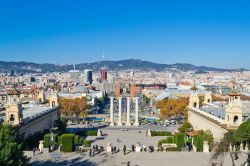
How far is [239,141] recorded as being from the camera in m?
36.0

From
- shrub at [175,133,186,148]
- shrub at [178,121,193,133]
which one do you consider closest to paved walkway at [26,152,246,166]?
shrub at [175,133,186,148]

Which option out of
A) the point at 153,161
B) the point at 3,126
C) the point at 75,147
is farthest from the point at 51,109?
the point at 3,126

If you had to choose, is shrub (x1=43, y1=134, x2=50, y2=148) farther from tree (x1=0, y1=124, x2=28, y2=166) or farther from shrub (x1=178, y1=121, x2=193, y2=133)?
shrub (x1=178, y1=121, x2=193, y2=133)

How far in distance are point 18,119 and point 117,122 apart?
142 ft

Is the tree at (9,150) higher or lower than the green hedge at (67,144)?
higher

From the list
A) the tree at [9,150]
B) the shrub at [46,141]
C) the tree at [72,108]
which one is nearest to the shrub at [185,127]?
the shrub at [46,141]

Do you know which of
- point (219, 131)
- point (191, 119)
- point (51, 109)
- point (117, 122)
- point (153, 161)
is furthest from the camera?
point (117, 122)

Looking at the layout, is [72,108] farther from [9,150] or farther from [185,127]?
[9,150]

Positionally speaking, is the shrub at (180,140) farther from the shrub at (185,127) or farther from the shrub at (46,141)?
the shrub at (185,127)

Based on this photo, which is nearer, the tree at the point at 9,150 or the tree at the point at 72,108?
the tree at the point at 9,150

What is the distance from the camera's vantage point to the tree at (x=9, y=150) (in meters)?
28.5

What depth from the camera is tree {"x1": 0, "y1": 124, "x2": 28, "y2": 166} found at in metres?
28.5

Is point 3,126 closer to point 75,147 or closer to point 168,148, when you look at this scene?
point 75,147

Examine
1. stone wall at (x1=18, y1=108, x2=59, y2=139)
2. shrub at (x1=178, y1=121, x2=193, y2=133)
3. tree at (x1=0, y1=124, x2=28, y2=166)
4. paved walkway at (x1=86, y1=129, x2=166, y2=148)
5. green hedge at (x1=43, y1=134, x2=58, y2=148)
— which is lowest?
paved walkway at (x1=86, y1=129, x2=166, y2=148)
